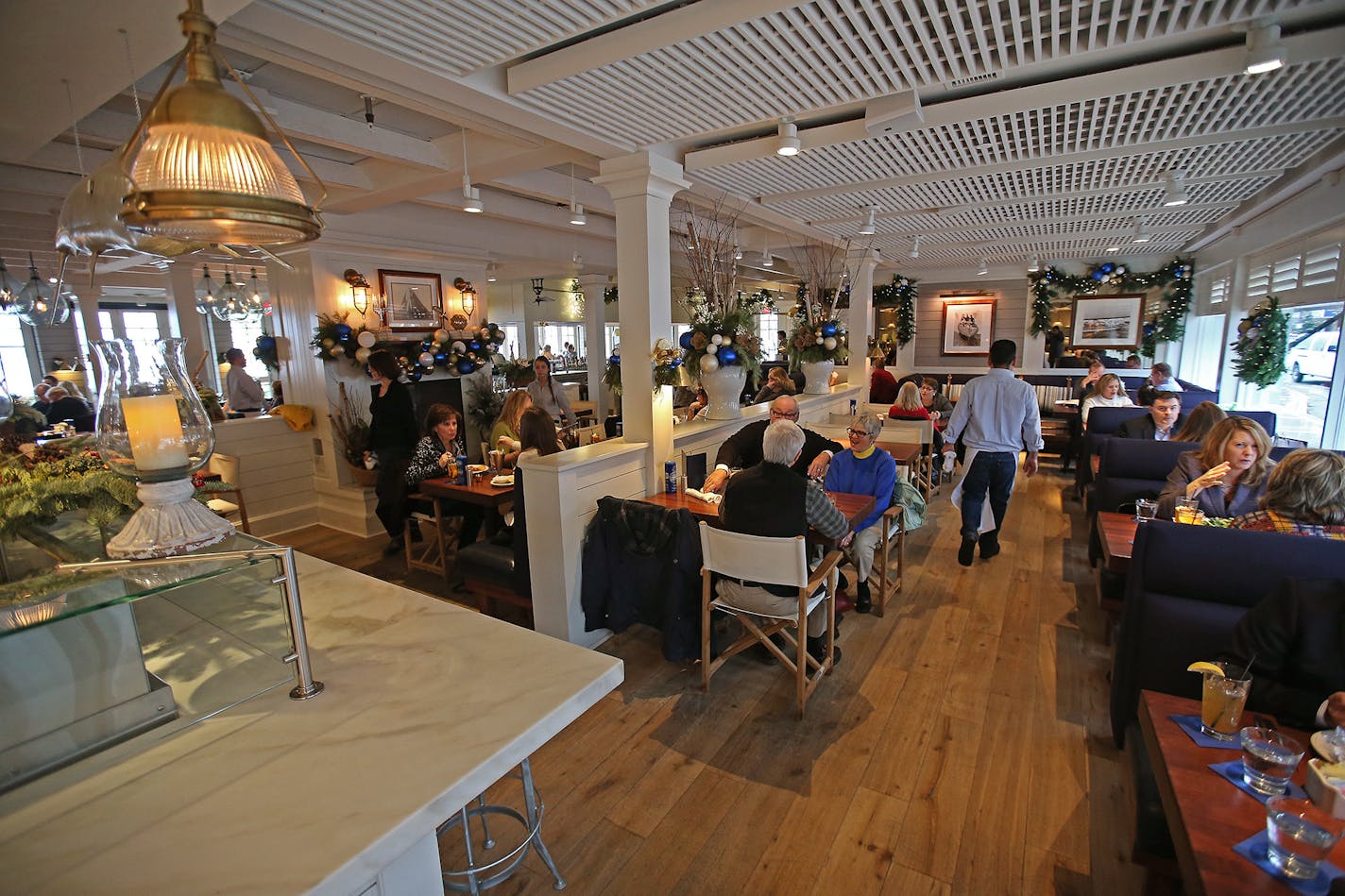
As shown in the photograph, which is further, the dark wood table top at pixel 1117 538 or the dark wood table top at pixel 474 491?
the dark wood table top at pixel 474 491

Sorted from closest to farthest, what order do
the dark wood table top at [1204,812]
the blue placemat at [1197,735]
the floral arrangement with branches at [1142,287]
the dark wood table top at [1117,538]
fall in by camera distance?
the dark wood table top at [1204,812] → the blue placemat at [1197,735] → the dark wood table top at [1117,538] → the floral arrangement with branches at [1142,287]

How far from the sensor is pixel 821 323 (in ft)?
21.0

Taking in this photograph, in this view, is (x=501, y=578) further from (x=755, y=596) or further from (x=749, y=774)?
(x=749, y=774)

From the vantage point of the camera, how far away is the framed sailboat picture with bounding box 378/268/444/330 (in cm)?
601

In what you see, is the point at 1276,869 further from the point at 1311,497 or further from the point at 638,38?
the point at 638,38

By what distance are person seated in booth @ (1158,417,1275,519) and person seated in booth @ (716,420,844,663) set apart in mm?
1794

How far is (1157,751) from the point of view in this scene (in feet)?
4.90

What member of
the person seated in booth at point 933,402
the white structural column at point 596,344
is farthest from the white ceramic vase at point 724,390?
the white structural column at point 596,344

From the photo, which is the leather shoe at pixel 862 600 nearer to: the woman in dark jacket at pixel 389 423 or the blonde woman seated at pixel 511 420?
the blonde woman seated at pixel 511 420

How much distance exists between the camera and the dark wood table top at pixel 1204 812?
1.12 m

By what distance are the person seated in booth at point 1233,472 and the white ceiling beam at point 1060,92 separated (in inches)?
63.2

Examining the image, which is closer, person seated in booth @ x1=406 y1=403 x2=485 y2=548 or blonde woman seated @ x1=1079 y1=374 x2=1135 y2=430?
person seated in booth @ x1=406 y1=403 x2=485 y2=548

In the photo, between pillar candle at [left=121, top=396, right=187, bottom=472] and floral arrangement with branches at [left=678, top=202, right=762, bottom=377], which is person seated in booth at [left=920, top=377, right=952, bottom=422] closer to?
floral arrangement with branches at [left=678, top=202, right=762, bottom=377]

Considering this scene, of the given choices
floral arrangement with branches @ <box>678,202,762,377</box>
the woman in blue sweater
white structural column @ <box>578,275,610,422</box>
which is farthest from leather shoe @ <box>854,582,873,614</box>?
white structural column @ <box>578,275,610,422</box>
